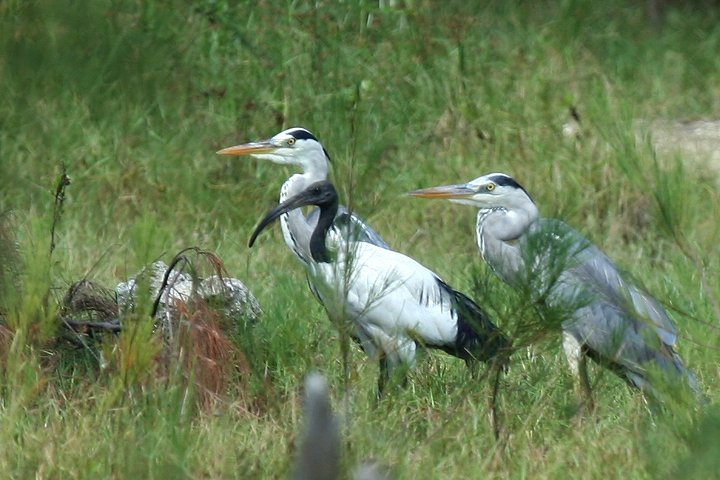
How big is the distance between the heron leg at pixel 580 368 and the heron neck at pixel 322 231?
28.6 inches

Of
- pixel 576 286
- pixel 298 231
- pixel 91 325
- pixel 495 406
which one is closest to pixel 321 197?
pixel 298 231

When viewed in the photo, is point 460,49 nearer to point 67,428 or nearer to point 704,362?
point 704,362

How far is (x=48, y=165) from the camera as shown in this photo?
6.09 meters

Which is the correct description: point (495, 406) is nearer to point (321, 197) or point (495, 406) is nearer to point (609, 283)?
point (609, 283)

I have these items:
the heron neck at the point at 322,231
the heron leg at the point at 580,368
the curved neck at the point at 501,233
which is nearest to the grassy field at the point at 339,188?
the heron leg at the point at 580,368

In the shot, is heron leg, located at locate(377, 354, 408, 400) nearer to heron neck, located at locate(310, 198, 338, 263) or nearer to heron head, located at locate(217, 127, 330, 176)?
heron neck, located at locate(310, 198, 338, 263)

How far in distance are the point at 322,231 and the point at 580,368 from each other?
87 centimetres

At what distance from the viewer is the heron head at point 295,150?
5324 millimetres

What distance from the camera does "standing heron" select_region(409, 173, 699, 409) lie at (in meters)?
3.11

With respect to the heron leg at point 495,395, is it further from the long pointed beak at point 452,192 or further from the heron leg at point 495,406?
the long pointed beak at point 452,192

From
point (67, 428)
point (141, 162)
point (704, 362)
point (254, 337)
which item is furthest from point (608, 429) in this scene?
point (141, 162)

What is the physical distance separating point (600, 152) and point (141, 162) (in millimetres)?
1972

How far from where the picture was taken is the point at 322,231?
4258 millimetres

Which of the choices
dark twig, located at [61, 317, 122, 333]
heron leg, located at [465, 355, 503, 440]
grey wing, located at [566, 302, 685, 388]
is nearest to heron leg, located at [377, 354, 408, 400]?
heron leg, located at [465, 355, 503, 440]
